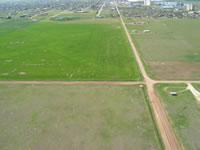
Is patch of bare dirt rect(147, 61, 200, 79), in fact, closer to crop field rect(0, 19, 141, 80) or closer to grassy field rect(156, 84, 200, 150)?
grassy field rect(156, 84, 200, 150)

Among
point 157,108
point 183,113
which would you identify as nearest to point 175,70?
point 183,113

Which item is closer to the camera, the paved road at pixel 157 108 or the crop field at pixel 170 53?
the paved road at pixel 157 108

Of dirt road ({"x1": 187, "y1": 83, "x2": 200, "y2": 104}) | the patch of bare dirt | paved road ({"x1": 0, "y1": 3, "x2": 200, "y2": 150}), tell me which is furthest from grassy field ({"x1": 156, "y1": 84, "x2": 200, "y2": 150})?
the patch of bare dirt

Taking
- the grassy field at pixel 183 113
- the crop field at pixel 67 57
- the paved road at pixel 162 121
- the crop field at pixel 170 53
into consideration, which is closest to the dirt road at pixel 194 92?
the grassy field at pixel 183 113

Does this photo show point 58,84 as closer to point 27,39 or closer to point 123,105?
point 123,105

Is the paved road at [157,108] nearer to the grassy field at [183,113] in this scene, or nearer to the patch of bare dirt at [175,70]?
the grassy field at [183,113]

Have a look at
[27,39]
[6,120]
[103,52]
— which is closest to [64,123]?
[6,120]

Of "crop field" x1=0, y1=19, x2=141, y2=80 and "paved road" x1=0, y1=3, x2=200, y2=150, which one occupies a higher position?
"crop field" x1=0, y1=19, x2=141, y2=80
